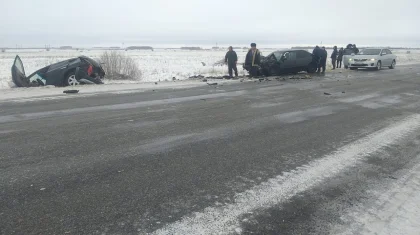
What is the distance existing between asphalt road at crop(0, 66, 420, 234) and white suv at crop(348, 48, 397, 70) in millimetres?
17773

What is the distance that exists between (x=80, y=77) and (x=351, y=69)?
66.6ft

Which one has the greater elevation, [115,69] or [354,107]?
[115,69]

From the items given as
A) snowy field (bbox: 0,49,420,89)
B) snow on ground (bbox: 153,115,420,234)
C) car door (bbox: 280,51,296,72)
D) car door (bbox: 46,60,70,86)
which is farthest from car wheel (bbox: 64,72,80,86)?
snow on ground (bbox: 153,115,420,234)

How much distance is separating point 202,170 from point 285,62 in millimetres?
15379

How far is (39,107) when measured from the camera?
27.0 ft

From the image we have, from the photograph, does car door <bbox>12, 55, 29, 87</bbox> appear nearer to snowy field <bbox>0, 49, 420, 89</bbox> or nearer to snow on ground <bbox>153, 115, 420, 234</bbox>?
snowy field <bbox>0, 49, 420, 89</bbox>

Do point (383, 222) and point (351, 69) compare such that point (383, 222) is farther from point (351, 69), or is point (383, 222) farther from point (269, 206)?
point (351, 69)

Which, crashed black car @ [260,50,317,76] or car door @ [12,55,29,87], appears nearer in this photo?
car door @ [12,55,29,87]

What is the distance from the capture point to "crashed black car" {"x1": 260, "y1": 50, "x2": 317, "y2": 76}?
58.6 feet

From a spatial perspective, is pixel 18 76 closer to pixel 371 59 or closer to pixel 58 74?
pixel 58 74

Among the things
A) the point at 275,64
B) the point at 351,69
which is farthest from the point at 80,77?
the point at 351,69

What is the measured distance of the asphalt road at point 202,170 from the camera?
9.38 feet

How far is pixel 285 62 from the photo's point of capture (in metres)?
18.2

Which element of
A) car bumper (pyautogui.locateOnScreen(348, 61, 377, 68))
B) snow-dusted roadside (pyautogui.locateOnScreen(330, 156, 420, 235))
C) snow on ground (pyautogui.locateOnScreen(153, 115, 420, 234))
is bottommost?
snow-dusted roadside (pyautogui.locateOnScreen(330, 156, 420, 235))
